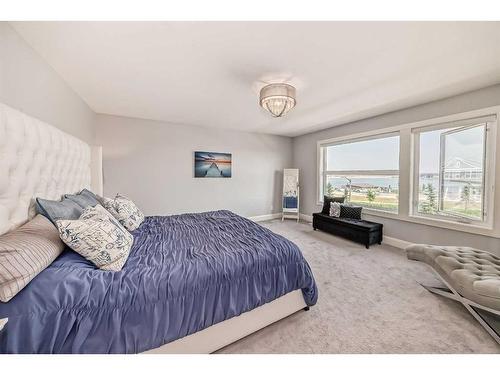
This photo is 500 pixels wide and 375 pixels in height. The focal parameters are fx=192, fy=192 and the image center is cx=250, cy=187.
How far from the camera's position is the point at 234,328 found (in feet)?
4.41

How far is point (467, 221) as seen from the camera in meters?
2.64

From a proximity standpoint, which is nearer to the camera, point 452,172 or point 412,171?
point 452,172

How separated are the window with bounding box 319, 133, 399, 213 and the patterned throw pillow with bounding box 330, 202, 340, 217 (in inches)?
21.0

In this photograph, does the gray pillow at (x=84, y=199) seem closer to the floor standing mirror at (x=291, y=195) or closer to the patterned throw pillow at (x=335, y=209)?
the patterned throw pillow at (x=335, y=209)

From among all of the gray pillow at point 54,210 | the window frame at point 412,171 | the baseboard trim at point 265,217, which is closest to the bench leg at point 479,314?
the window frame at point 412,171

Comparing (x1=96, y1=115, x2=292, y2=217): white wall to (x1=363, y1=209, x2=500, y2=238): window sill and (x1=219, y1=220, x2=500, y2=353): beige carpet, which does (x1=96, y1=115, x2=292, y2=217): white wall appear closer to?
(x1=363, y1=209, x2=500, y2=238): window sill

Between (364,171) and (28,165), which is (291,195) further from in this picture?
(28,165)

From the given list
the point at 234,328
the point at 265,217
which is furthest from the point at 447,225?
the point at 265,217

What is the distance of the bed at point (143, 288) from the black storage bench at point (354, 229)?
209 centimetres

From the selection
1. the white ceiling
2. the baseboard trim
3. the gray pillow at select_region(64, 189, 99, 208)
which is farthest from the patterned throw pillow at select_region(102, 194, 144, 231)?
the baseboard trim

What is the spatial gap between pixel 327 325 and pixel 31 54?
3333 millimetres

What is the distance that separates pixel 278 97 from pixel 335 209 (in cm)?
271

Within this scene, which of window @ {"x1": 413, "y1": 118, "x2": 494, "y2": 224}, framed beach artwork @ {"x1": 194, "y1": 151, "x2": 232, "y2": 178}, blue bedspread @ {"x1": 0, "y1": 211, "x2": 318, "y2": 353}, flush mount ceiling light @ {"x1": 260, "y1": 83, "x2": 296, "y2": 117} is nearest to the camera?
blue bedspread @ {"x1": 0, "y1": 211, "x2": 318, "y2": 353}

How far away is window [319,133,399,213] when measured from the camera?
351cm
